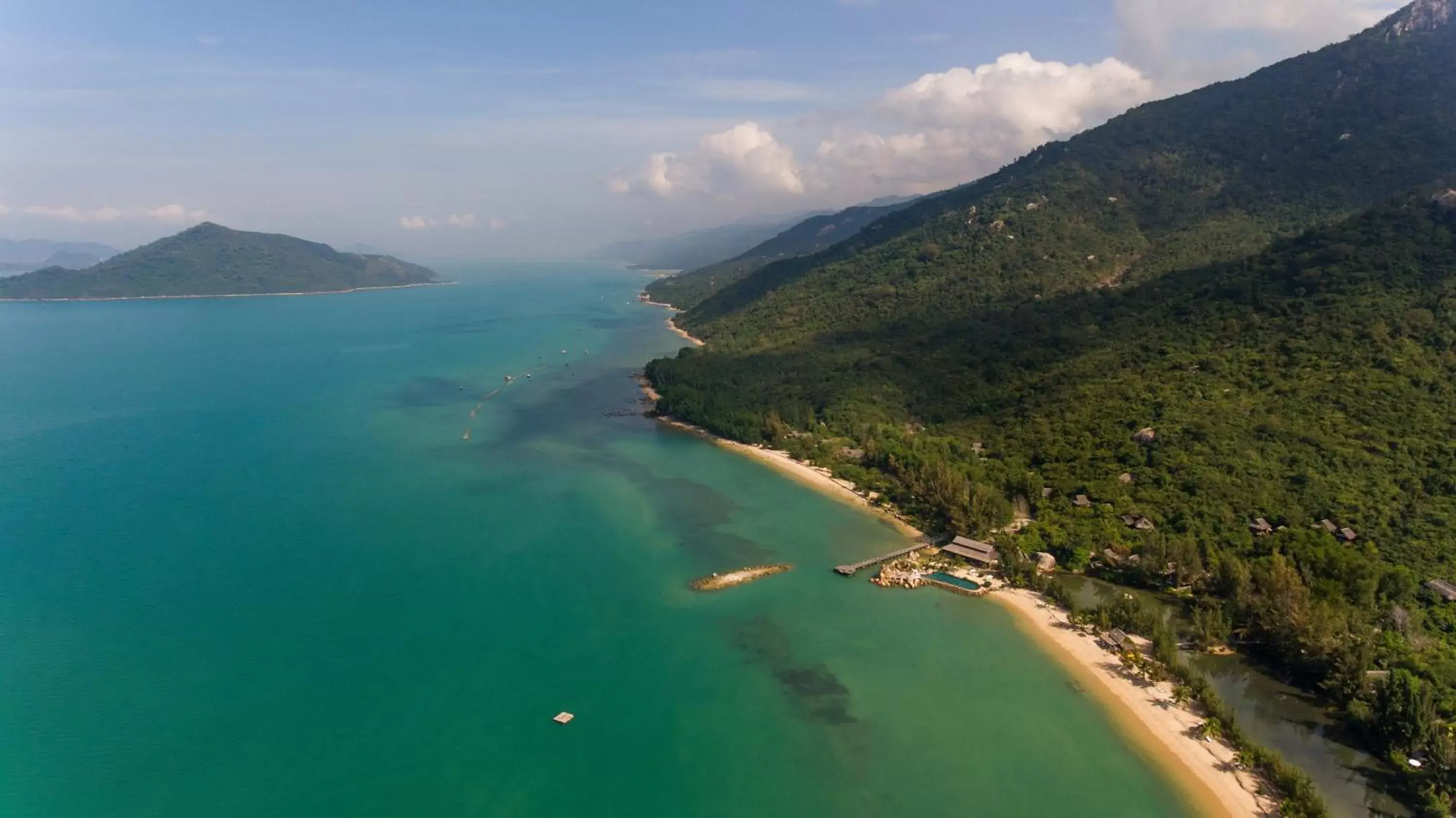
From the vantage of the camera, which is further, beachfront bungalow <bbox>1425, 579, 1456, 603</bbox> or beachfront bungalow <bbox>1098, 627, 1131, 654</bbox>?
beachfront bungalow <bbox>1098, 627, 1131, 654</bbox>

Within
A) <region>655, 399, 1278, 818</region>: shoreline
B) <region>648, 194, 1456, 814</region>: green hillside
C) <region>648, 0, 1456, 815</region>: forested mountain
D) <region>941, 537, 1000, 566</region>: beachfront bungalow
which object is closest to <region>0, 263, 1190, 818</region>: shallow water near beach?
<region>655, 399, 1278, 818</region>: shoreline

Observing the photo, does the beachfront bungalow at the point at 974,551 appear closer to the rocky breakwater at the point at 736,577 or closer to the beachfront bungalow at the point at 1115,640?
the beachfront bungalow at the point at 1115,640

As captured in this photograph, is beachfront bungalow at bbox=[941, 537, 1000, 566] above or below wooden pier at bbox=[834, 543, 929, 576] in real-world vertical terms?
above

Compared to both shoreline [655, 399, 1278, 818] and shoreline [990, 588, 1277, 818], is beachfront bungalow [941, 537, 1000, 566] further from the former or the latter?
shoreline [990, 588, 1277, 818]

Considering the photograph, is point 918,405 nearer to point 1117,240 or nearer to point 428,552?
point 428,552

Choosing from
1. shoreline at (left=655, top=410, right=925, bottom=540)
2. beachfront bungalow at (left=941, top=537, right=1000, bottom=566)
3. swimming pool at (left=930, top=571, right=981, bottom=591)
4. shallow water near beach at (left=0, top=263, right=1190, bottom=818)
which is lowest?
shallow water near beach at (left=0, top=263, right=1190, bottom=818)

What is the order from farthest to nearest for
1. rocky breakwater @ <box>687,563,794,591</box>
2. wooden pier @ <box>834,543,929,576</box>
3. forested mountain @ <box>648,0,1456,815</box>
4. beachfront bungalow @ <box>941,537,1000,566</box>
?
wooden pier @ <box>834,543,929,576</box> < beachfront bungalow @ <box>941,537,1000,566</box> < rocky breakwater @ <box>687,563,794,591</box> < forested mountain @ <box>648,0,1456,815</box>

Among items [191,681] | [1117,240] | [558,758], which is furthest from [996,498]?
[1117,240]
